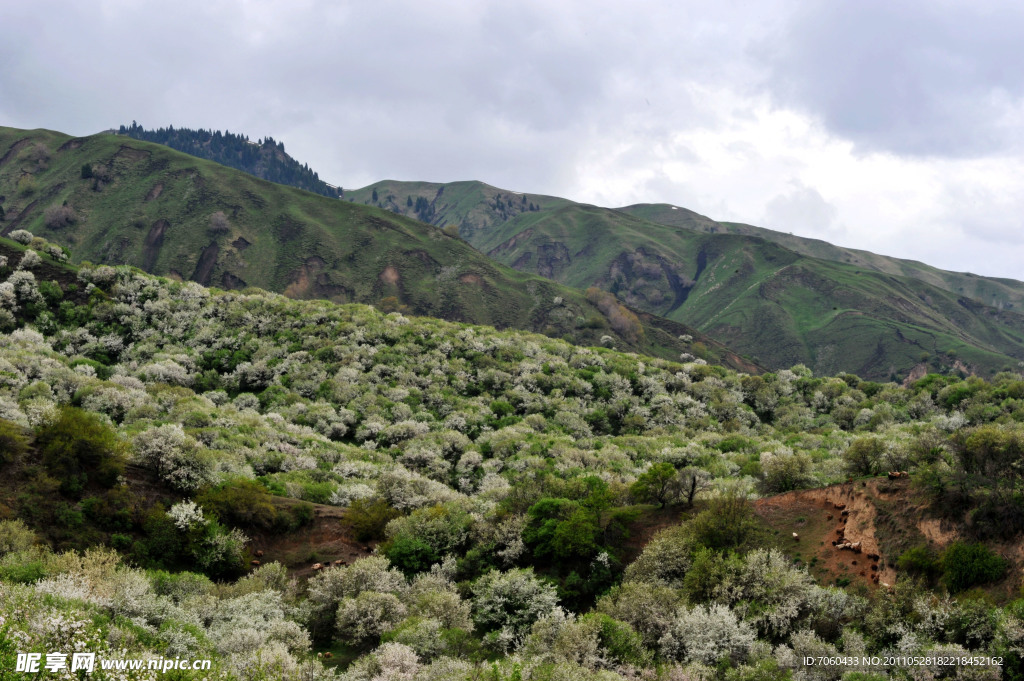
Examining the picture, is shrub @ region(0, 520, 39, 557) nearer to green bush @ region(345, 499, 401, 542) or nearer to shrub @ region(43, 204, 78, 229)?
green bush @ region(345, 499, 401, 542)

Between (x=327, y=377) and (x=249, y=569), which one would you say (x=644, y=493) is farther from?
(x=327, y=377)

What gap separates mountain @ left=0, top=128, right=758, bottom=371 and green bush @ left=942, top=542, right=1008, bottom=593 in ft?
368

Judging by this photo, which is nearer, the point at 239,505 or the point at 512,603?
the point at 512,603

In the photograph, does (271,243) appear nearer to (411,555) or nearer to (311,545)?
(311,545)

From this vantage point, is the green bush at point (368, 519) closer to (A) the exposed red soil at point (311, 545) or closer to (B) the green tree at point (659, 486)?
(A) the exposed red soil at point (311, 545)

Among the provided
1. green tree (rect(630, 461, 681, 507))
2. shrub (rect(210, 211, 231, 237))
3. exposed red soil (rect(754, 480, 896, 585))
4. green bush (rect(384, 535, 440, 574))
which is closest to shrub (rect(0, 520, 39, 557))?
green bush (rect(384, 535, 440, 574))

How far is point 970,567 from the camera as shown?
22469 mm

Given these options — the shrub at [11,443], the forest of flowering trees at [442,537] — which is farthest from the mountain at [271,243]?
the shrub at [11,443]

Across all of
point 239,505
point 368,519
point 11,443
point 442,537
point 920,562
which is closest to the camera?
point 920,562

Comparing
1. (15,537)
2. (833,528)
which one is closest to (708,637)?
(833,528)

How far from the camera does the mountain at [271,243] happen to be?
147 meters

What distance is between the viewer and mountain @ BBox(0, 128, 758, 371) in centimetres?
14738

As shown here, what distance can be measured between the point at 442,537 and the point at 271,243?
146764 millimetres

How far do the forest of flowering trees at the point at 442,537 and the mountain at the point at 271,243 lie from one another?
85.3 metres
